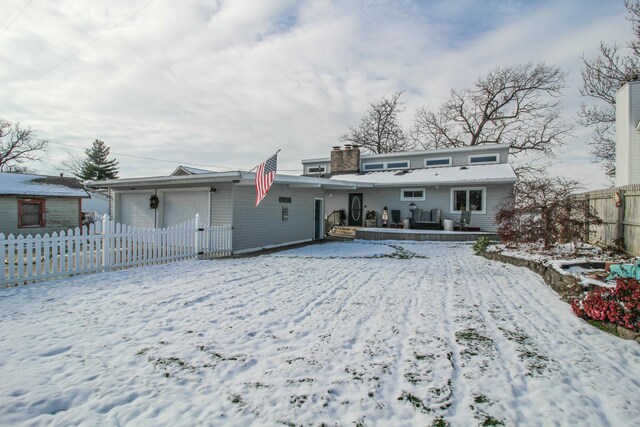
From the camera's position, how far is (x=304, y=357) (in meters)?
3.34

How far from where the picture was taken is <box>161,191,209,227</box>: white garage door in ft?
37.2

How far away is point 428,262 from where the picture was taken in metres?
9.09

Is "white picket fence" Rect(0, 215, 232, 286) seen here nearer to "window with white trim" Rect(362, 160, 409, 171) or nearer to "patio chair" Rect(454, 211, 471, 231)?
"patio chair" Rect(454, 211, 471, 231)

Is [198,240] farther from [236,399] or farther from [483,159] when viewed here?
[483,159]

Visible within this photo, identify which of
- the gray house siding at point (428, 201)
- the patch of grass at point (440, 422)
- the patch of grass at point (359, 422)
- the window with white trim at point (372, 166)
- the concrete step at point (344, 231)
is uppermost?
the window with white trim at point (372, 166)

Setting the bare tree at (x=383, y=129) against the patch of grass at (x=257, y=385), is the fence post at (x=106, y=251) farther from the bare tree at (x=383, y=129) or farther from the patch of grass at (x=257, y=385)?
the bare tree at (x=383, y=129)

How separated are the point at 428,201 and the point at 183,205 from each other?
11454 millimetres

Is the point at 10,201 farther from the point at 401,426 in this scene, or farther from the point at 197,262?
the point at 401,426

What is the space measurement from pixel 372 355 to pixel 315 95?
12660mm

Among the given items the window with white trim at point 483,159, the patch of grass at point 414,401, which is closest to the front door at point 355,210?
the window with white trim at point 483,159

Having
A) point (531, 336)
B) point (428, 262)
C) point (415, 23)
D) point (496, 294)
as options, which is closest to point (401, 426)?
point (531, 336)

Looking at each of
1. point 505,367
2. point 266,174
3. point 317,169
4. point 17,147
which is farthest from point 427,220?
point 17,147

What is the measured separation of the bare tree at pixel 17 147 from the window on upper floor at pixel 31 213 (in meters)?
26.8

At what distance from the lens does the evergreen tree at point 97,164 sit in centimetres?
4412
